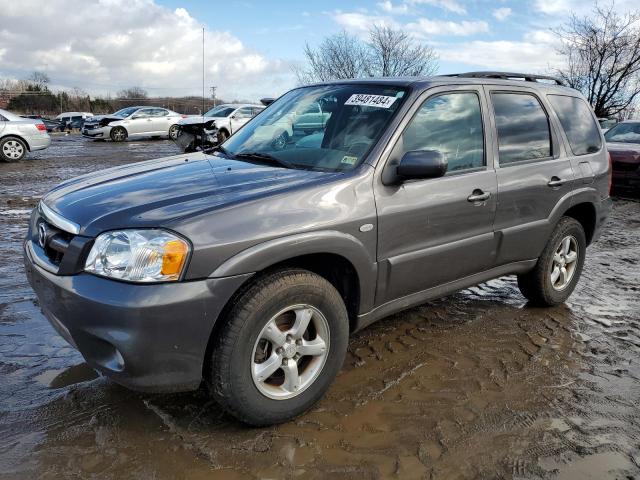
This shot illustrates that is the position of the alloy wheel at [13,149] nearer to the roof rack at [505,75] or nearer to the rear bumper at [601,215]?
the roof rack at [505,75]

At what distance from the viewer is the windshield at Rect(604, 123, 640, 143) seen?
12.0 metres

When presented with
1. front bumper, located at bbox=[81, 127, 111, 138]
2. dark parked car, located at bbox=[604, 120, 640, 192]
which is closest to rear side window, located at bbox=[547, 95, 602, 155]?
dark parked car, located at bbox=[604, 120, 640, 192]

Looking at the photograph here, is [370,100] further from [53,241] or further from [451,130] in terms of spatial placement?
[53,241]

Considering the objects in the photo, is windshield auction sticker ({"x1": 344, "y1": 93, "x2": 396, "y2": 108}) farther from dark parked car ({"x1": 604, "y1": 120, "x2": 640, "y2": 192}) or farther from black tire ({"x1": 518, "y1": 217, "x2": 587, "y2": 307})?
dark parked car ({"x1": 604, "y1": 120, "x2": 640, "y2": 192})

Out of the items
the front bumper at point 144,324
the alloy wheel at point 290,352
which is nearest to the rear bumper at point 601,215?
the alloy wheel at point 290,352

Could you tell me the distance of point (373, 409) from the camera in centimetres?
302

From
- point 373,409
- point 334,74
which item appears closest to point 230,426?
point 373,409

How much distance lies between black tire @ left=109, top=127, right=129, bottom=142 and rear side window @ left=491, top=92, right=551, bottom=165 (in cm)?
2121

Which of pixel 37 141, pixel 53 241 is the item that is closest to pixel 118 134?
pixel 37 141

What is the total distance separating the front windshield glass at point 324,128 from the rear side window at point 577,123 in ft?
5.80

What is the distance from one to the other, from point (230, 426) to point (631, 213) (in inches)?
358

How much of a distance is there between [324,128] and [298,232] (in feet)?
3.49

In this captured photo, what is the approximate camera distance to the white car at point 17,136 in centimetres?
1412

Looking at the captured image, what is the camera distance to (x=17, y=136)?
14.3 m
